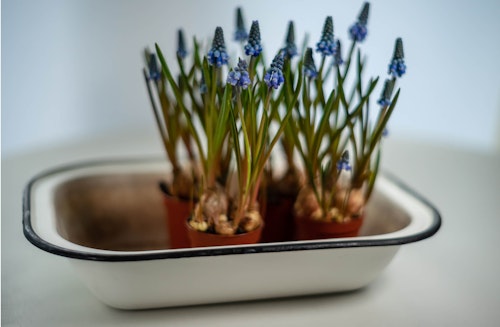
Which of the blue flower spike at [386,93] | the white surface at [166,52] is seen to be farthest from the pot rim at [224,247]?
the white surface at [166,52]

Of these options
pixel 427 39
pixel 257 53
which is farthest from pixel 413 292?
pixel 427 39

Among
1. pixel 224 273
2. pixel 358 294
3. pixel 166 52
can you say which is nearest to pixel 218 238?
pixel 224 273

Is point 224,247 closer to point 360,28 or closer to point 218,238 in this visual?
point 218,238

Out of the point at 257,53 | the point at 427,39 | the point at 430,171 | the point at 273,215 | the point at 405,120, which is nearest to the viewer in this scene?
the point at 257,53

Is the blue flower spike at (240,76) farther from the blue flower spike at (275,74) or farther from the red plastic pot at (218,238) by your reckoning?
the red plastic pot at (218,238)

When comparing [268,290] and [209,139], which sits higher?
[209,139]

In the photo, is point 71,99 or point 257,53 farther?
point 71,99

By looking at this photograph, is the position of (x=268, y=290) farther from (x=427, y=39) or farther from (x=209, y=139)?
(x=427, y=39)
